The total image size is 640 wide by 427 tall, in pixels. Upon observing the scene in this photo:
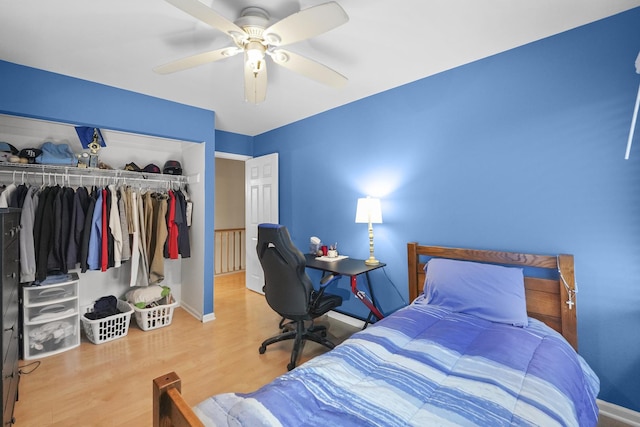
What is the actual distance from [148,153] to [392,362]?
3.68 metres

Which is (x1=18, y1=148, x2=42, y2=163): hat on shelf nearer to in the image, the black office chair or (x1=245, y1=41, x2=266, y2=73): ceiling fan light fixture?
the black office chair

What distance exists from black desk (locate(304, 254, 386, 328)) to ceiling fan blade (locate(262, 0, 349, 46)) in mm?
1777

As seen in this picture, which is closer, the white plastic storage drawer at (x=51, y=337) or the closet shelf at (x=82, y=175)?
the white plastic storage drawer at (x=51, y=337)

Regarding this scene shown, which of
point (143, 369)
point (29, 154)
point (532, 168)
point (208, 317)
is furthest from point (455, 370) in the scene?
point (29, 154)

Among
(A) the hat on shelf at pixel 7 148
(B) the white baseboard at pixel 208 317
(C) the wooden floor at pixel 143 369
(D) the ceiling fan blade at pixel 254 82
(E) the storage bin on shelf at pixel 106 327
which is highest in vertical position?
(D) the ceiling fan blade at pixel 254 82

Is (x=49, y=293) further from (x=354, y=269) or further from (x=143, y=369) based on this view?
(x=354, y=269)

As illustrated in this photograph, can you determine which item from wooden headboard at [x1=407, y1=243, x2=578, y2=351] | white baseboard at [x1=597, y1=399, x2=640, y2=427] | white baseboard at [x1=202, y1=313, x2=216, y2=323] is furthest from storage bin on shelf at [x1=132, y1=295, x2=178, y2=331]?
white baseboard at [x1=597, y1=399, x2=640, y2=427]

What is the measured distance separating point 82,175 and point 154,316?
1702mm

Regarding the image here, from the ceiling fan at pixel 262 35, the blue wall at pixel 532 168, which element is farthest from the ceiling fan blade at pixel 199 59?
the blue wall at pixel 532 168

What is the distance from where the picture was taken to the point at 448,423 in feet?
3.15

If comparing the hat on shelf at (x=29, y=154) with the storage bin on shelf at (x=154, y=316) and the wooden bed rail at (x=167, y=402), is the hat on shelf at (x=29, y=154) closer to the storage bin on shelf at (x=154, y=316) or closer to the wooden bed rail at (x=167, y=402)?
the storage bin on shelf at (x=154, y=316)

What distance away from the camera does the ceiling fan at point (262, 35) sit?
1290 mm

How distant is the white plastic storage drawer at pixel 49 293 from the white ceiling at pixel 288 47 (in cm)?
193

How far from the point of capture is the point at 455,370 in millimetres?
1295
